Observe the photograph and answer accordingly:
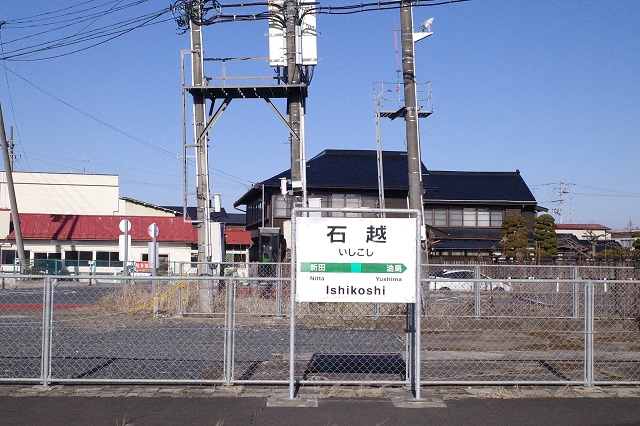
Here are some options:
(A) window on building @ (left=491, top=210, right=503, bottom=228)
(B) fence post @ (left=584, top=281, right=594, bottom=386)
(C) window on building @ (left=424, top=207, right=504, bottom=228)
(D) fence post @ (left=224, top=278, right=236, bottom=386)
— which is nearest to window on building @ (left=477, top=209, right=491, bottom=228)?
(C) window on building @ (left=424, top=207, right=504, bottom=228)

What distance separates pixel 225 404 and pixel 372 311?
304 inches

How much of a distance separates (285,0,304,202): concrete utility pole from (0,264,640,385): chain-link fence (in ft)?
9.20

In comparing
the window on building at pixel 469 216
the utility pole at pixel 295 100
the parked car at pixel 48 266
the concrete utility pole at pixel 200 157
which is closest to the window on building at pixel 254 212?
the window on building at pixel 469 216

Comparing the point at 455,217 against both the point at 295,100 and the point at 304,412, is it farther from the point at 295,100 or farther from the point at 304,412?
the point at 304,412

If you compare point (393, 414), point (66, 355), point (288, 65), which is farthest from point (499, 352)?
point (288, 65)

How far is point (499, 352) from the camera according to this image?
10961mm

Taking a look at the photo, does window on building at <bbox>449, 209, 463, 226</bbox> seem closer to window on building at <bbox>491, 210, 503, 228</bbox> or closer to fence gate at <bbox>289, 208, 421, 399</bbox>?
window on building at <bbox>491, 210, 503, 228</bbox>

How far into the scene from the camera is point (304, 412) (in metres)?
6.99

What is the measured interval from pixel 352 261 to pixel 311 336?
5.47 metres

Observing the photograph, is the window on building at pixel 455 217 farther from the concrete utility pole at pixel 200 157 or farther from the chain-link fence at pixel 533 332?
the concrete utility pole at pixel 200 157

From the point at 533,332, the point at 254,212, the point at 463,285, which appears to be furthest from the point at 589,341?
the point at 254,212

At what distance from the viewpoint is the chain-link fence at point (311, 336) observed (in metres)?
8.38

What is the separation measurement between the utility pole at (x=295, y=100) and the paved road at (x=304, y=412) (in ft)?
38.6

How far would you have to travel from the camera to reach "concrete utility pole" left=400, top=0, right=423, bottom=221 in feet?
48.3
